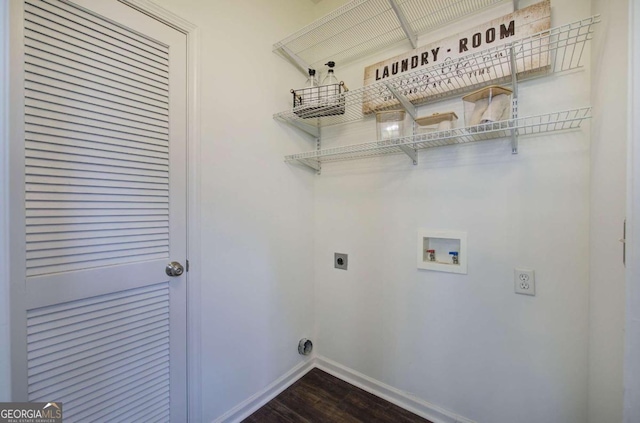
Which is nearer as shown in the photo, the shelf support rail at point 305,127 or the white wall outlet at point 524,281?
the white wall outlet at point 524,281

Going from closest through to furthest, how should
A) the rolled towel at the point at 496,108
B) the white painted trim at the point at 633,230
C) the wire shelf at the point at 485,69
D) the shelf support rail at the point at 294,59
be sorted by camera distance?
1. the white painted trim at the point at 633,230
2. the wire shelf at the point at 485,69
3. the rolled towel at the point at 496,108
4. the shelf support rail at the point at 294,59

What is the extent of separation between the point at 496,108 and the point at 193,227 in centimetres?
151

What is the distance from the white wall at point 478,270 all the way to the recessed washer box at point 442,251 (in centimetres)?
4

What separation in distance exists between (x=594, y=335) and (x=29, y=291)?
6.85 ft

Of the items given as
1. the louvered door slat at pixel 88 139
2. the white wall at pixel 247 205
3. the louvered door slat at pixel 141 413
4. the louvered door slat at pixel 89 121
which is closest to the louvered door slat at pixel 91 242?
the louvered door slat at pixel 88 139

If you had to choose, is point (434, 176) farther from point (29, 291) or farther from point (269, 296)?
point (29, 291)

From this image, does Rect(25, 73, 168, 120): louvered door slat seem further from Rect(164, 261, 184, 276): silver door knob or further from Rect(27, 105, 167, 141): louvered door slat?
Rect(164, 261, 184, 276): silver door knob

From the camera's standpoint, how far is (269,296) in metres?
1.64

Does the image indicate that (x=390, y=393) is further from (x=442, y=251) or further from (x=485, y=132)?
(x=485, y=132)

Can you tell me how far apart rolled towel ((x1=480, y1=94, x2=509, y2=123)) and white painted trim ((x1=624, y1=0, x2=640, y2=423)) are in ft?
1.50

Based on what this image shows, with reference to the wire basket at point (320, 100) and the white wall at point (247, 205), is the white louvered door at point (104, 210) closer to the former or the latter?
the white wall at point (247, 205)

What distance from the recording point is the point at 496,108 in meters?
1.11

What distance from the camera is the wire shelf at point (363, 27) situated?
4.45ft

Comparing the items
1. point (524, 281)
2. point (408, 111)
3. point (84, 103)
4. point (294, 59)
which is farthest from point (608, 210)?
point (84, 103)
